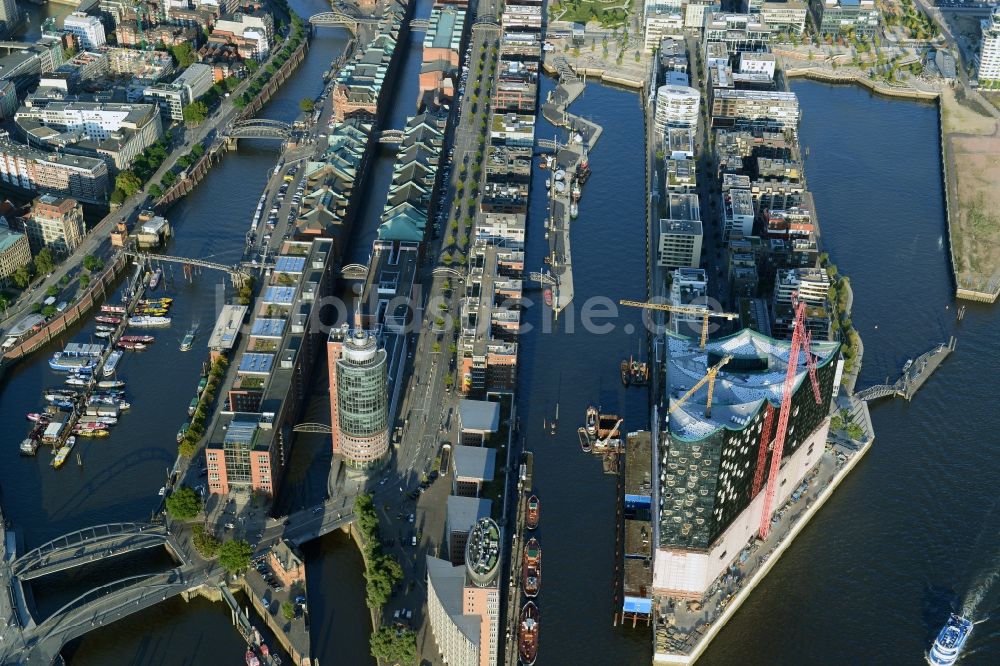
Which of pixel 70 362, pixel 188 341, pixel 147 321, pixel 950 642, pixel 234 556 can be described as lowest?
pixel 950 642

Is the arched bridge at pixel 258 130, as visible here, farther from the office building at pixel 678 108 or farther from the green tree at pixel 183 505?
the green tree at pixel 183 505

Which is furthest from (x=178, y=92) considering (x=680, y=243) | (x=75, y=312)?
(x=680, y=243)

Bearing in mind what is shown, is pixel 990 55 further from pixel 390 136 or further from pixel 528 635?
pixel 528 635

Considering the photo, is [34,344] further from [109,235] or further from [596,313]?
[596,313]

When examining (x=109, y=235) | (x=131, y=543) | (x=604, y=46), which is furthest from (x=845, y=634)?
(x=604, y=46)

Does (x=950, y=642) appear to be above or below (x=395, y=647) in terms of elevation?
below

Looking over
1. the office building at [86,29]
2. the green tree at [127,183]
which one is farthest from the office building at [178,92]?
the office building at [86,29]

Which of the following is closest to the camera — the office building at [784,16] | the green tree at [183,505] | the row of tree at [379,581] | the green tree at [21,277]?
the row of tree at [379,581]
